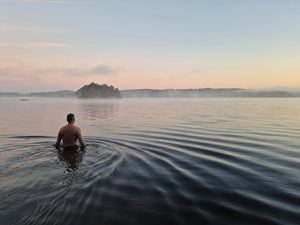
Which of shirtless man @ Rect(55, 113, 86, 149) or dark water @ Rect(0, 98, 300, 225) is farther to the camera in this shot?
shirtless man @ Rect(55, 113, 86, 149)

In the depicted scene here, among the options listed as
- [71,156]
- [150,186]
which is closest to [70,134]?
[71,156]

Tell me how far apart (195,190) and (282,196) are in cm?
266

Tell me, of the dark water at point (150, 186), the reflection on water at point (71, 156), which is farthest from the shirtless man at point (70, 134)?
the dark water at point (150, 186)

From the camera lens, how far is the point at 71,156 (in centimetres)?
956

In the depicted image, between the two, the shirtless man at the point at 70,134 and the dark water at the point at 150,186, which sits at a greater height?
the shirtless man at the point at 70,134

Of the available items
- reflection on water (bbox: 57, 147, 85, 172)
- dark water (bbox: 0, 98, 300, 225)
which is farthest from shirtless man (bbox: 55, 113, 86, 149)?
dark water (bbox: 0, 98, 300, 225)

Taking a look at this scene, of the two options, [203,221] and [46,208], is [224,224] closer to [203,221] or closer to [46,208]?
[203,221]

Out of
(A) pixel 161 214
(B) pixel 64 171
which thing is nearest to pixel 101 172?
(B) pixel 64 171

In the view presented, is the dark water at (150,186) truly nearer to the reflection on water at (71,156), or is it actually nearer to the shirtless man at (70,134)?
the reflection on water at (71,156)

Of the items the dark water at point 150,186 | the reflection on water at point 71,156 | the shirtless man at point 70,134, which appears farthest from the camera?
the shirtless man at point 70,134

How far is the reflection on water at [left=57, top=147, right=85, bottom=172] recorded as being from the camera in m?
8.13

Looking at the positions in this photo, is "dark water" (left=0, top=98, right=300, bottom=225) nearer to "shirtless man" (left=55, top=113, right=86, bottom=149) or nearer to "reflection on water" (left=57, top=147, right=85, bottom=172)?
"reflection on water" (left=57, top=147, right=85, bottom=172)

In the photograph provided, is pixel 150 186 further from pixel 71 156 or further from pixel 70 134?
pixel 70 134

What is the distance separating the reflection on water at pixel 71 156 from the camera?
26.7ft
